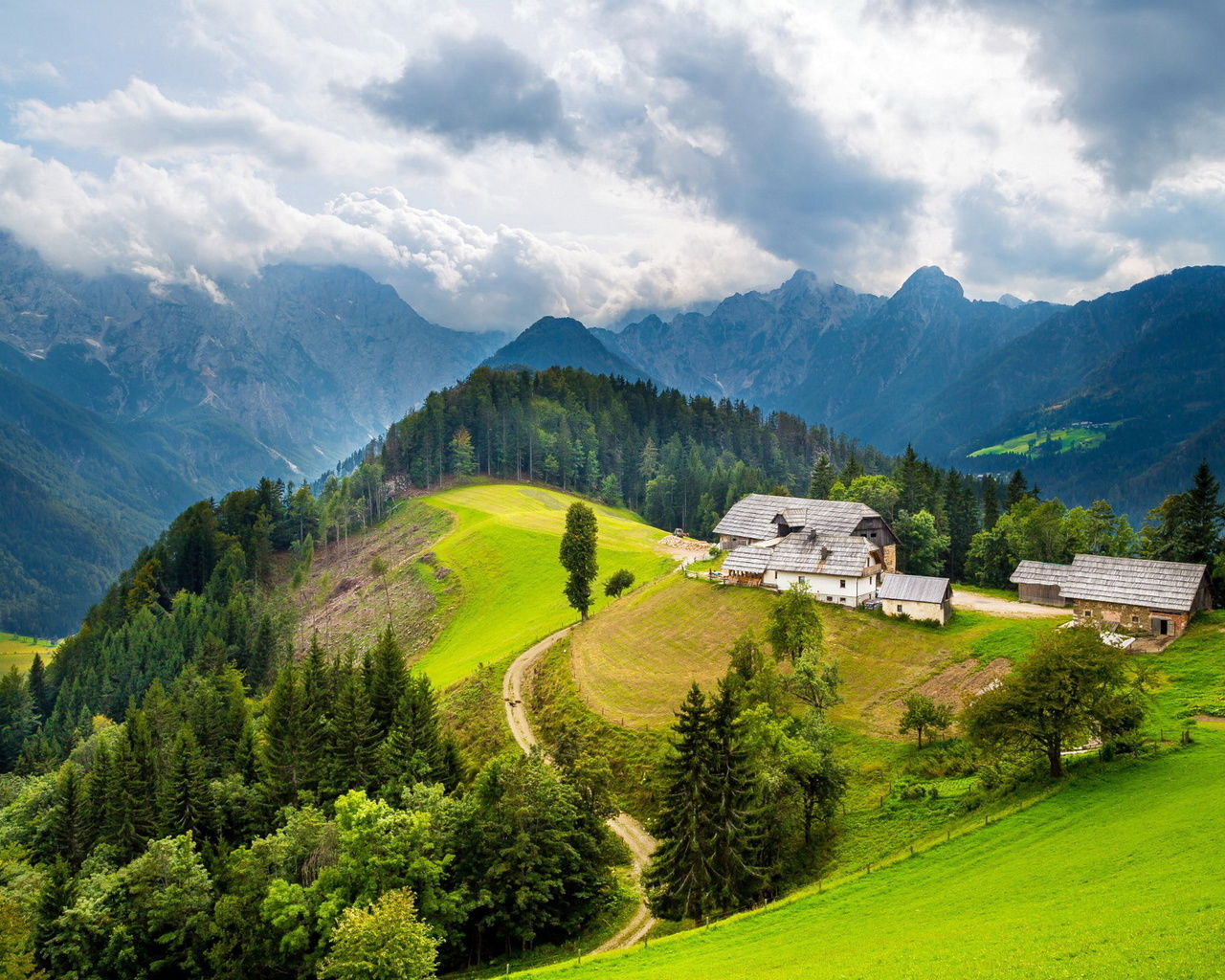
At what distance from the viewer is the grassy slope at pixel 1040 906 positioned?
20.9 m

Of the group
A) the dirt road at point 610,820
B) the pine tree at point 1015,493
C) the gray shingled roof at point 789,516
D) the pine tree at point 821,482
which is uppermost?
the pine tree at point 821,482

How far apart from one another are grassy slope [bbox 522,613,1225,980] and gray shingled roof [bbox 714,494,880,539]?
45.3 meters

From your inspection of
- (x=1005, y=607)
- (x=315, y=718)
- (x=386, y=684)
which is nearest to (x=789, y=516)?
(x=1005, y=607)

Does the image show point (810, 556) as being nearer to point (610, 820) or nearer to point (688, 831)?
point (610, 820)

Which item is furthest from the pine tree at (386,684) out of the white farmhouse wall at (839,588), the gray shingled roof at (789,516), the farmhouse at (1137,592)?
the farmhouse at (1137,592)

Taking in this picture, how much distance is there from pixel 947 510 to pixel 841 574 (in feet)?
170

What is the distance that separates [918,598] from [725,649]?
1818 centimetres

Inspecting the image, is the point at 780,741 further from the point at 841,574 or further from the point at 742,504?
the point at 742,504

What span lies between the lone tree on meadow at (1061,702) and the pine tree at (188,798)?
185ft

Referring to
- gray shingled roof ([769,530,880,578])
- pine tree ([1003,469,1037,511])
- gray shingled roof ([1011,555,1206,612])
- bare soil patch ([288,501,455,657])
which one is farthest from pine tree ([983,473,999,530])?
bare soil patch ([288,501,455,657])

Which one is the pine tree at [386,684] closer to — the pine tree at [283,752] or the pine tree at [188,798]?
the pine tree at [283,752]

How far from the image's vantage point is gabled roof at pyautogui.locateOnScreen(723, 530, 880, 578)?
7406 centimetres

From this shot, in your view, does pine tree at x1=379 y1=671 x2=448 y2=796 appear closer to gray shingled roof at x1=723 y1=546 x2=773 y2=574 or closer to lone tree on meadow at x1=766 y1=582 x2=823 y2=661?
lone tree on meadow at x1=766 y1=582 x2=823 y2=661

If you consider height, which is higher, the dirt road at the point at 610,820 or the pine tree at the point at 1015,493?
the pine tree at the point at 1015,493
